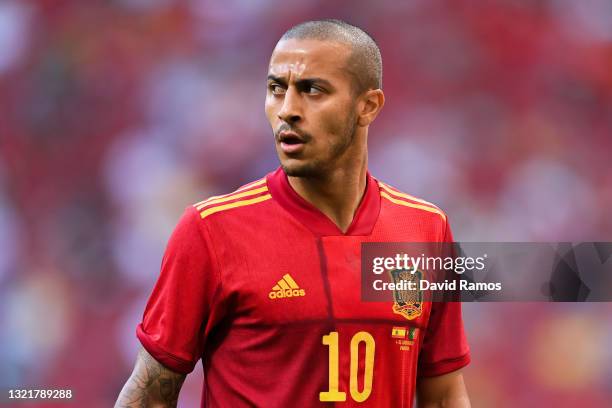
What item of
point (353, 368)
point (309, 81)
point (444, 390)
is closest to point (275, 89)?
point (309, 81)

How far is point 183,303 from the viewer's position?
2428 mm

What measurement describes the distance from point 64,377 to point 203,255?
298 cm

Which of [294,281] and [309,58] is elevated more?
[309,58]

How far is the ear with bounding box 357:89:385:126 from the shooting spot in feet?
8.64

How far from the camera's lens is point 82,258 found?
17.3 ft

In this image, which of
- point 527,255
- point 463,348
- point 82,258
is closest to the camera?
point 463,348

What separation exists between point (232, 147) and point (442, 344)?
2893 millimetres

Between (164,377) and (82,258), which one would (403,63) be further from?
(164,377)

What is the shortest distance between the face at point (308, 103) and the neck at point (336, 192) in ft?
0.22

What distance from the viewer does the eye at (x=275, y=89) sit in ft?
8.32

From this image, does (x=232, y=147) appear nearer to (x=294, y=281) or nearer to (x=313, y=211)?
(x=313, y=211)

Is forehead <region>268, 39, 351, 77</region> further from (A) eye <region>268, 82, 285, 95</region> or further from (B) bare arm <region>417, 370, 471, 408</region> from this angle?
(B) bare arm <region>417, 370, 471, 408</region>

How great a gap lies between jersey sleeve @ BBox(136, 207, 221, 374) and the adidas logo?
0.47 ft

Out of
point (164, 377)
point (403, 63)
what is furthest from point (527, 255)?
point (164, 377)
